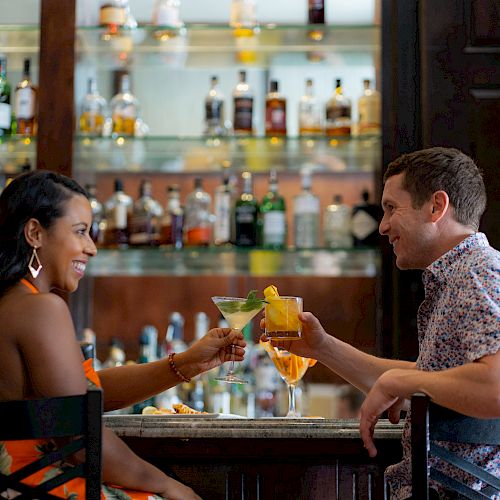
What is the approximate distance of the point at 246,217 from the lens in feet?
11.9

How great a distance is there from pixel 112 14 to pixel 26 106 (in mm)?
495

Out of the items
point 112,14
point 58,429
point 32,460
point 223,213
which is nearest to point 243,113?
point 223,213

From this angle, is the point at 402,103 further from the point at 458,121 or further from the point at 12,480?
the point at 12,480

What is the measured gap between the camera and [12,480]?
1507mm

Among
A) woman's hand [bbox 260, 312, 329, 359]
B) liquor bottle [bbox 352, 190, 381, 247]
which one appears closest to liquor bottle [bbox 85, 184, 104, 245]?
liquor bottle [bbox 352, 190, 381, 247]

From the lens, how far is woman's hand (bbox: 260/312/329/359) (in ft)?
7.29

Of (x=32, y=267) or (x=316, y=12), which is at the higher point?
(x=316, y=12)

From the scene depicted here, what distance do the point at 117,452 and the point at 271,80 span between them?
2.31m

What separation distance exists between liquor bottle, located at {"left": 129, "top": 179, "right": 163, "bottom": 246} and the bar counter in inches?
63.5

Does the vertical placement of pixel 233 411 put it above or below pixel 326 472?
below

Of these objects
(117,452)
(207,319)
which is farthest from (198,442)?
(207,319)

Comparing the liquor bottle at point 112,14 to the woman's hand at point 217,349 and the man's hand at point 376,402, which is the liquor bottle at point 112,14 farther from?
the man's hand at point 376,402

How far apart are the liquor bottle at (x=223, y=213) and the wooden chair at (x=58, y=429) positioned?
83.1 inches

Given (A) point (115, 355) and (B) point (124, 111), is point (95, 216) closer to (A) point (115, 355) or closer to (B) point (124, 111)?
(B) point (124, 111)
